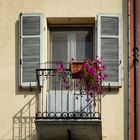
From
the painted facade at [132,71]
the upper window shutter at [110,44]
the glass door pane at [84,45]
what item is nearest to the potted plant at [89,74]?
the upper window shutter at [110,44]

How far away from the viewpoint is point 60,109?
15.4 m

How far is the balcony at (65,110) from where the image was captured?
14.8m

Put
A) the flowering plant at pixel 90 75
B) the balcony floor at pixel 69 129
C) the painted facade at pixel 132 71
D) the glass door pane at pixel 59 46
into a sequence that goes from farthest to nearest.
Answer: the glass door pane at pixel 59 46, the painted facade at pixel 132 71, the flowering plant at pixel 90 75, the balcony floor at pixel 69 129

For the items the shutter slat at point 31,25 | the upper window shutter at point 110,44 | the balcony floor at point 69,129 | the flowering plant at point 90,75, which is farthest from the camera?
the shutter slat at point 31,25

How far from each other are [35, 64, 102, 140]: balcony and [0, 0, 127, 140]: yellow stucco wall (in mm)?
327

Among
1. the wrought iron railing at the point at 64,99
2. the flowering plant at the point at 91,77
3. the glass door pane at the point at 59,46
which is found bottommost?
the wrought iron railing at the point at 64,99

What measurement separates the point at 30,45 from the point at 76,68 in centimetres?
132

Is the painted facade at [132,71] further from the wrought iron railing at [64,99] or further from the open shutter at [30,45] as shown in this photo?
the open shutter at [30,45]

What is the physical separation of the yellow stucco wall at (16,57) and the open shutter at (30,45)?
0.65 feet

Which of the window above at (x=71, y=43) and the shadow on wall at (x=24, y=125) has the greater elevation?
the window above at (x=71, y=43)

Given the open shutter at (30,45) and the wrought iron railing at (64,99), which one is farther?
the open shutter at (30,45)

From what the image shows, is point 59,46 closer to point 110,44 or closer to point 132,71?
point 110,44

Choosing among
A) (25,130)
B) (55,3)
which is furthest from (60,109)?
(55,3)

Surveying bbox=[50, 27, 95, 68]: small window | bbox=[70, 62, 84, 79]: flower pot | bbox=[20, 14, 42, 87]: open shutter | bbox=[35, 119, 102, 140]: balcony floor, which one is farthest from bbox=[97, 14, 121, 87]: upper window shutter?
bbox=[20, 14, 42, 87]: open shutter
